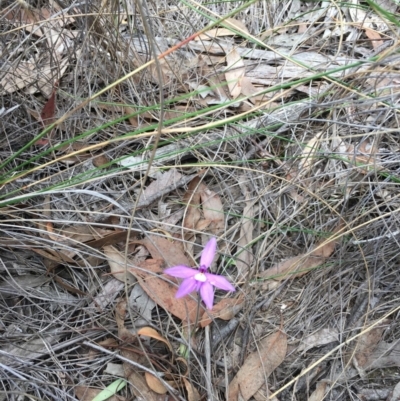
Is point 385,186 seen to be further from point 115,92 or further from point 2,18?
point 2,18

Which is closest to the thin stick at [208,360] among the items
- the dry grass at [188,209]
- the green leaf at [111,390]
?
the dry grass at [188,209]

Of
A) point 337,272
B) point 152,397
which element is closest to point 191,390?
point 152,397

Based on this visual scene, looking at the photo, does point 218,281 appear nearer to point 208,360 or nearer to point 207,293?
point 207,293

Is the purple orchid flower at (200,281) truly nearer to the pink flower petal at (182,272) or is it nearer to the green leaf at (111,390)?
the pink flower petal at (182,272)

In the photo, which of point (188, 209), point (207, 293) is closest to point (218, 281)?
point (207, 293)

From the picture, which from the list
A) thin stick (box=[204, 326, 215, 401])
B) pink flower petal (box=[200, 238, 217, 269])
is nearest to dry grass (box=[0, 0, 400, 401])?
thin stick (box=[204, 326, 215, 401])
